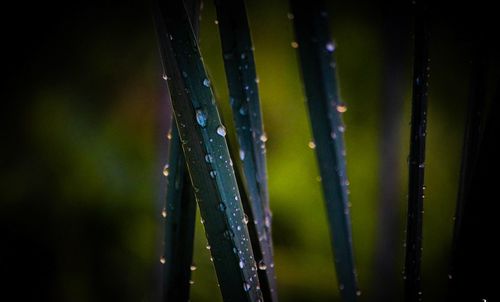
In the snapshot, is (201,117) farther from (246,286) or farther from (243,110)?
(246,286)

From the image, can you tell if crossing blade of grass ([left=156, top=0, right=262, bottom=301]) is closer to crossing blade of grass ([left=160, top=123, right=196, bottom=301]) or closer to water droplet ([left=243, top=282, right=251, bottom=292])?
water droplet ([left=243, top=282, right=251, bottom=292])

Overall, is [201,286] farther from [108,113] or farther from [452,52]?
[452,52]

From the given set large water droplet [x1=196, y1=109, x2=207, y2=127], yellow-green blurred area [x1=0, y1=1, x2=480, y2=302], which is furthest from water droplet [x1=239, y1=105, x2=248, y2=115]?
yellow-green blurred area [x1=0, y1=1, x2=480, y2=302]

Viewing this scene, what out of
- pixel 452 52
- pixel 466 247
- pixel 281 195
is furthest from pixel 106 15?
pixel 466 247

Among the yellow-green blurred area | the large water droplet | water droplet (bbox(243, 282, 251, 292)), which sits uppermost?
the yellow-green blurred area

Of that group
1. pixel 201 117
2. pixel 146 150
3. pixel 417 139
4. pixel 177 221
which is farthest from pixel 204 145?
pixel 146 150

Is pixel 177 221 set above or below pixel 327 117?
below
